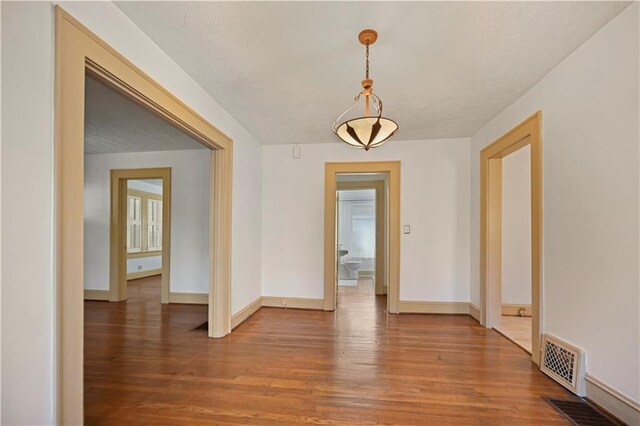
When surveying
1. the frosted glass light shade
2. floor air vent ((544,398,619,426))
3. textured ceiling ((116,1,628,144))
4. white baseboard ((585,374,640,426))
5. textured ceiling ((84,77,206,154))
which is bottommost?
floor air vent ((544,398,619,426))

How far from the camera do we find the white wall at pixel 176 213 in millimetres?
4855

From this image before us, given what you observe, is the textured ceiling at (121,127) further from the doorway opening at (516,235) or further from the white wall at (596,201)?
the doorway opening at (516,235)

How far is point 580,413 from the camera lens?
194 cm

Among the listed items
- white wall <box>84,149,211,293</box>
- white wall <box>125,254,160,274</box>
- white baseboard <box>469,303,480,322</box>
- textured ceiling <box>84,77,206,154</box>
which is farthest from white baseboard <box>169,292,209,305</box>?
white baseboard <box>469,303,480,322</box>

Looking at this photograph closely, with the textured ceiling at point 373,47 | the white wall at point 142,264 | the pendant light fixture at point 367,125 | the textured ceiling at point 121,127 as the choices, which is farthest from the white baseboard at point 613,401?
the white wall at point 142,264

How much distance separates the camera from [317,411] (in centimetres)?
197

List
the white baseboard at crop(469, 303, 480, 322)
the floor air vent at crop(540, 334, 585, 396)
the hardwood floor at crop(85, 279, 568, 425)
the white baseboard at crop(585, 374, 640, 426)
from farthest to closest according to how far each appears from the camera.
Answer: the white baseboard at crop(469, 303, 480, 322) < the floor air vent at crop(540, 334, 585, 396) < the hardwood floor at crop(85, 279, 568, 425) < the white baseboard at crop(585, 374, 640, 426)

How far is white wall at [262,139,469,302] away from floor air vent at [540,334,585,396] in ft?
5.86

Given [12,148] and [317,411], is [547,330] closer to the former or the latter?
[317,411]

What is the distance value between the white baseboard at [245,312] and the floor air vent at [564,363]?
10.2ft

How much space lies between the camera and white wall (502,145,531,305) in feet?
13.4

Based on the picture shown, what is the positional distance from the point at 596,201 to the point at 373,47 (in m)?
1.85

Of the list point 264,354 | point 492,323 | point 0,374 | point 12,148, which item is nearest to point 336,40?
point 12,148

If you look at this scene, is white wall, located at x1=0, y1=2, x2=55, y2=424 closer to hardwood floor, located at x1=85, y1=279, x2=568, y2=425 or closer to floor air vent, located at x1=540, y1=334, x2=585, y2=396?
hardwood floor, located at x1=85, y1=279, x2=568, y2=425
